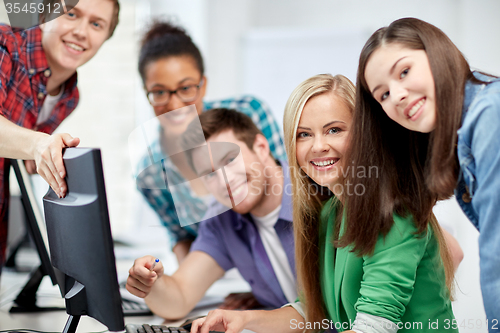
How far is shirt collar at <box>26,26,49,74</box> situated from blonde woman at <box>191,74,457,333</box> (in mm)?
660

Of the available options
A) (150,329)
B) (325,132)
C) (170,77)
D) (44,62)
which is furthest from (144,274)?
(170,77)

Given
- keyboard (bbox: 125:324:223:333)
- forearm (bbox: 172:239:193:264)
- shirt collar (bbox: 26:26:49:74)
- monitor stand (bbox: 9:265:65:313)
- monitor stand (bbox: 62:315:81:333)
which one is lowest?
forearm (bbox: 172:239:193:264)

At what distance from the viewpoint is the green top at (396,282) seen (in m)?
0.72

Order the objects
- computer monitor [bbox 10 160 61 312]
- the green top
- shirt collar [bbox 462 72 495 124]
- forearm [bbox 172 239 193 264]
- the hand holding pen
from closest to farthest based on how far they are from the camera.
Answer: shirt collar [bbox 462 72 495 124], the green top, the hand holding pen, computer monitor [bbox 10 160 61 312], forearm [bbox 172 239 193 264]

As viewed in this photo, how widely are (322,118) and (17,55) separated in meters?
0.75

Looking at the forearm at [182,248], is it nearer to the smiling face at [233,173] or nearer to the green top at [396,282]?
the smiling face at [233,173]

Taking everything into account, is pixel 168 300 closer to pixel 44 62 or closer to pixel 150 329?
pixel 150 329

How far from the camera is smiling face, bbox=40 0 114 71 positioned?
Answer: 3.35 ft

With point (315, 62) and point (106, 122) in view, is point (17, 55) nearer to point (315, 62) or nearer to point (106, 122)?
point (106, 122)

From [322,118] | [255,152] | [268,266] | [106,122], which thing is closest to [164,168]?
[255,152]

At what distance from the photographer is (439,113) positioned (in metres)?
0.62

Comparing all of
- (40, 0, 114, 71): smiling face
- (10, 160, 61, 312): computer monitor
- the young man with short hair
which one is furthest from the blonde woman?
(40, 0, 114, 71): smiling face

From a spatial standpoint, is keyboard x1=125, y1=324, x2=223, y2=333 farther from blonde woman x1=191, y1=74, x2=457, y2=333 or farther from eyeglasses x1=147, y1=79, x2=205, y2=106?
eyeglasses x1=147, y1=79, x2=205, y2=106

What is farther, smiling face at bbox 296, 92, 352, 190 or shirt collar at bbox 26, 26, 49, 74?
shirt collar at bbox 26, 26, 49, 74
